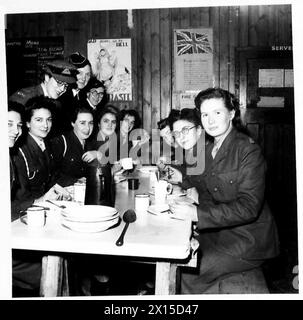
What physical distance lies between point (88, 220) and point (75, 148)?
1.33 m

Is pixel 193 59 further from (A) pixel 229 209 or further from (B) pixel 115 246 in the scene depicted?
(B) pixel 115 246

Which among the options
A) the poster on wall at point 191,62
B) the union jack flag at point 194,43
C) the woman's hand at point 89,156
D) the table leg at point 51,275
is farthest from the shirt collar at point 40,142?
the union jack flag at point 194,43

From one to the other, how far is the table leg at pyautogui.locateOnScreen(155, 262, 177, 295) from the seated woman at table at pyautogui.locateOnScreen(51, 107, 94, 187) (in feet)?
4.24

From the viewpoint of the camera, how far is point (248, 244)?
1.28 meters

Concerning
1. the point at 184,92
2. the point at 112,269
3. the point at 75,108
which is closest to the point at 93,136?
the point at 75,108

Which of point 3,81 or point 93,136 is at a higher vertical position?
point 3,81

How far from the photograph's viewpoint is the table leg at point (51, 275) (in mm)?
1025

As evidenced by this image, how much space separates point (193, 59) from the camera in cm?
290

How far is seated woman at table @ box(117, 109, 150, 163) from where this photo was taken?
2711mm

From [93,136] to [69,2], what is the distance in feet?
4.50

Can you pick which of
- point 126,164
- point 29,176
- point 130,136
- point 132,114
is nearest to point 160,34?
point 132,114

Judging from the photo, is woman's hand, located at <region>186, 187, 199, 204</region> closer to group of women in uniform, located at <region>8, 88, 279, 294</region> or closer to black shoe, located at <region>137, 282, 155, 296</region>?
group of women in uniform, located at <region>8, 88, 279, 294</region>

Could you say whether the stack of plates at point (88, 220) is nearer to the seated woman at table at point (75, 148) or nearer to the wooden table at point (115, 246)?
the wooden table at point (115, 246)

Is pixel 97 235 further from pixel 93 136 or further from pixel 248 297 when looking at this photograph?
pixel 93 136
